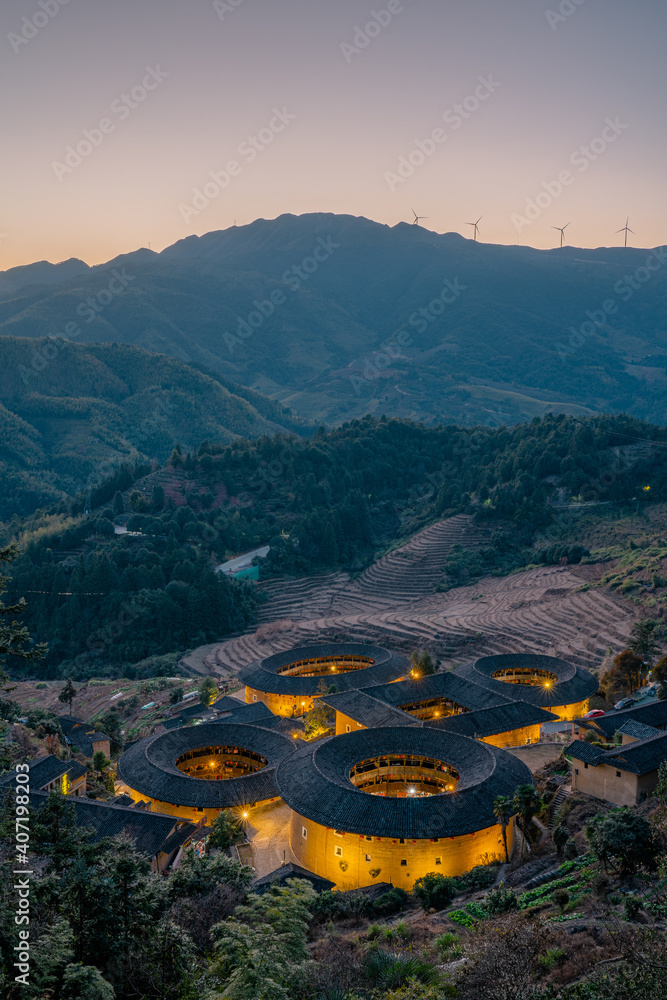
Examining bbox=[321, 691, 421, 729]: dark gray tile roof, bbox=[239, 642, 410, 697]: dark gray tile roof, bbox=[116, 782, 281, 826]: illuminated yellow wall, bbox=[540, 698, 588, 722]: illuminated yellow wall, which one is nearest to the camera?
bbox=[116, 782, 281, 826]: illuminated yellow wall

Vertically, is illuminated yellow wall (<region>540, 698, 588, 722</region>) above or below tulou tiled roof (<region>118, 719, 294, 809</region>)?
below

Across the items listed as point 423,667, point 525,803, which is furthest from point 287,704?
point 525,803

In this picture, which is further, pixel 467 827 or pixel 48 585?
pixel 48 585

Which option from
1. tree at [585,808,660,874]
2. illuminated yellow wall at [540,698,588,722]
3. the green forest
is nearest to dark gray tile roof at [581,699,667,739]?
illuminated yellow wall at [540,698,588,722]

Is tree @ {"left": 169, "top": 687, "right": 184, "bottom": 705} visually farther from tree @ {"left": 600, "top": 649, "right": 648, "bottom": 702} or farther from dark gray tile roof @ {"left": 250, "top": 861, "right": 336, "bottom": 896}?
tree @ {"left": 600, "top": 649, "right": 648, "bottom": 702}

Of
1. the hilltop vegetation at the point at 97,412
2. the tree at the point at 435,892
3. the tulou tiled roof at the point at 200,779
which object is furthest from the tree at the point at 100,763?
the hilltop vegetation at the point at 97,412

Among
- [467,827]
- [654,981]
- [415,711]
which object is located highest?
[654,981]

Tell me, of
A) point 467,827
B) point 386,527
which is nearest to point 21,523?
point 386,527

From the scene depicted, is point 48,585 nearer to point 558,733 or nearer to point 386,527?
point 386,527

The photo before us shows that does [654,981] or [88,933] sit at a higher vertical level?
[654,981]
